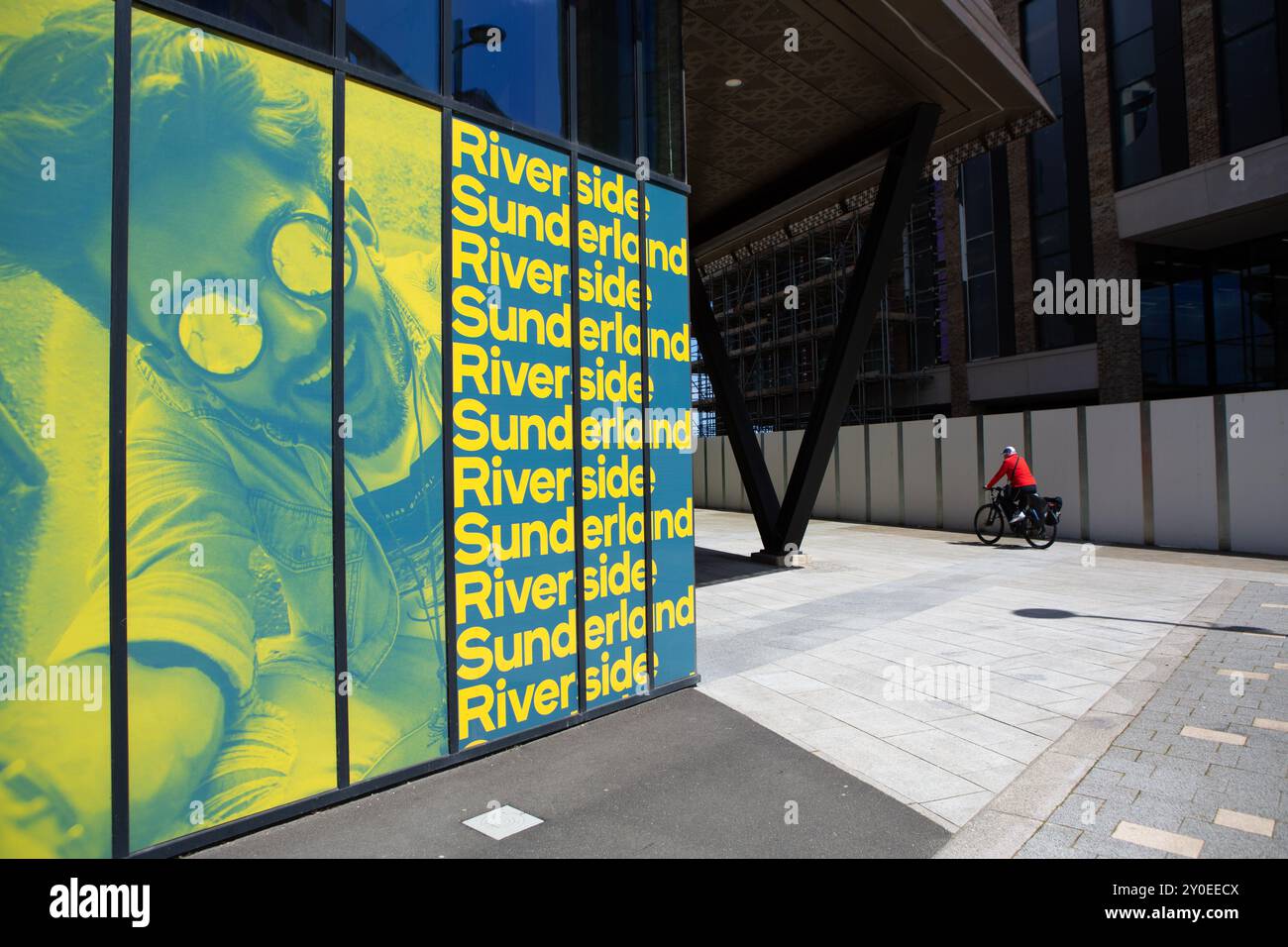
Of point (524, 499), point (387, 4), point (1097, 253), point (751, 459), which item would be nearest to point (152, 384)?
point (524, 499)

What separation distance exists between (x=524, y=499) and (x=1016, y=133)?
11211 mm

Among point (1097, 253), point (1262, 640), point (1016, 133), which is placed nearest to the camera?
point (1262, 640)

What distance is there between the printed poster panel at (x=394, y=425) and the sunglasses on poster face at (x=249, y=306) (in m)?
0.14

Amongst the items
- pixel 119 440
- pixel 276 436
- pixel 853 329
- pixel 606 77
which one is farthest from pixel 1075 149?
pixel 119 440

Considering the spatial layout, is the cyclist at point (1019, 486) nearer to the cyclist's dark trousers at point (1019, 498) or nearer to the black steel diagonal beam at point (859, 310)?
the cyclist's dark trousers at point (1019, 498)

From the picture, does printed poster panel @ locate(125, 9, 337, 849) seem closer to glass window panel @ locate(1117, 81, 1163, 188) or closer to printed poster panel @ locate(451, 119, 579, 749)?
printed poster panel @ locate(451, 119, 579, 749)

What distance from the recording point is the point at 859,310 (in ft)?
37.1

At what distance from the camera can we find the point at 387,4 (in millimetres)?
4051

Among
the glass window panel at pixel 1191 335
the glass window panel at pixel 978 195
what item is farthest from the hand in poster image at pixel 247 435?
the glass window panel at pixel 978 195

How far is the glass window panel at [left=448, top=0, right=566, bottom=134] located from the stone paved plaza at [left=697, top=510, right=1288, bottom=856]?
4216mm

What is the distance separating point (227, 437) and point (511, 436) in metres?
1.59

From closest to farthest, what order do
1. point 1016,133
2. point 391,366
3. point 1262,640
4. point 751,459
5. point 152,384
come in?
point 152,384, point 391,366, point 1262,640, point 1016,133, point 751,459
